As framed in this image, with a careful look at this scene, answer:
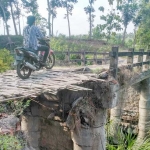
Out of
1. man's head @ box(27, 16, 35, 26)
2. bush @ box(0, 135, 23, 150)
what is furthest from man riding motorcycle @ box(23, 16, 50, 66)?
bush @ box(0, 135, 23, 150)

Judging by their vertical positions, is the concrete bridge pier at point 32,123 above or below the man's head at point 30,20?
below

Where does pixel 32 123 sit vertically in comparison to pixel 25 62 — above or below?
below

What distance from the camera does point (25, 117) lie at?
236 inches

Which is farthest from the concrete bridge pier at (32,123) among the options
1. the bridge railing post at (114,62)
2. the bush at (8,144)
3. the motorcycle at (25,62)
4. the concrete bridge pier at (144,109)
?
the concrete bridge pier at (144,109)

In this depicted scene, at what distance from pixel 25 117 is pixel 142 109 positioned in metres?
5.82

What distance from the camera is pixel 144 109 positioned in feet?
32.0

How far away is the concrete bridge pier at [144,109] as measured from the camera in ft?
31.4

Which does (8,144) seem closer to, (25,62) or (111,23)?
(25,62)

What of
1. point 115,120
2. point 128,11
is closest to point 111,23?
point 128,11

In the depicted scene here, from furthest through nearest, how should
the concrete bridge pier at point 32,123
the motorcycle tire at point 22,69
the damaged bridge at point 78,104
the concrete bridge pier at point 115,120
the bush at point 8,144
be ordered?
the concrete bridge pier at point 115,120 → the concrete bridge pier at point 32,123 → the motorcycle tire at point 22,69 → the damaged bridge at point 78,104 → the bush at point 8,144

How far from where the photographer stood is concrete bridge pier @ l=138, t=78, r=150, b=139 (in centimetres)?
957

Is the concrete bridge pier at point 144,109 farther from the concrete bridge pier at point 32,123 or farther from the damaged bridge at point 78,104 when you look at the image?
the concrete bridge pier at point 32,123

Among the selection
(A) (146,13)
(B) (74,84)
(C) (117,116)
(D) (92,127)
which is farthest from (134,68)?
(A) (146,13)

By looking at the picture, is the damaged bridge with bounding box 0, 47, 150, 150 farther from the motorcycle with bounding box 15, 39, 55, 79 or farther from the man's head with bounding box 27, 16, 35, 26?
the man's head with bounding box 27, 16, 35, 26
